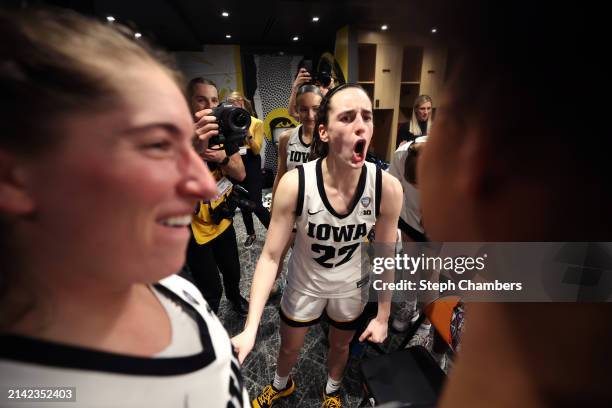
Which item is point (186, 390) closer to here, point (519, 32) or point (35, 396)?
point (35, 396)

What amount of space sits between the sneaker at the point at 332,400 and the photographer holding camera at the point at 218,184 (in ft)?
2.99

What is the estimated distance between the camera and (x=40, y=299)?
365 mm

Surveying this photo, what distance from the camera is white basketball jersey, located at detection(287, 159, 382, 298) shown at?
1.23m

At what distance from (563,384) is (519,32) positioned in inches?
14.6

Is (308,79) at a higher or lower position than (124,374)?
higher

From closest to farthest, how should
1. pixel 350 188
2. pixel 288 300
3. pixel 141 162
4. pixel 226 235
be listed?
pixel 141 162, pixel 350 188, pixel 288 300, pixel 226 235

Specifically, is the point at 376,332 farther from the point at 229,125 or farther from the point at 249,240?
the point at 249,240

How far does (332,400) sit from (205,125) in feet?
5.62

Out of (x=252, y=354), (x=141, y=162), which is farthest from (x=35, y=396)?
(x=252, y=354)

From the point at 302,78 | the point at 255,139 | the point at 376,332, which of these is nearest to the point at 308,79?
the point at 302,78

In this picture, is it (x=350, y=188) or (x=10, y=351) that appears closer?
(x=10, y=351)

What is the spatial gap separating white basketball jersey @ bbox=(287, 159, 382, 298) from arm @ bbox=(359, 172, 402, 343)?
1.5 inches

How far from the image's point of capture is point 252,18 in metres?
3.68

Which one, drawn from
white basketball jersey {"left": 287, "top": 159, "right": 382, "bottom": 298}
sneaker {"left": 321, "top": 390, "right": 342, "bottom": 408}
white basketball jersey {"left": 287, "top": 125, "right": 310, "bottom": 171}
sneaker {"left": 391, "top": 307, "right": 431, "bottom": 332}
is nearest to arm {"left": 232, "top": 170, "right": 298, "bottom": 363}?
white basketball jersey {"left": 287, "top": 159, "right": 382, "bottom": 298}
